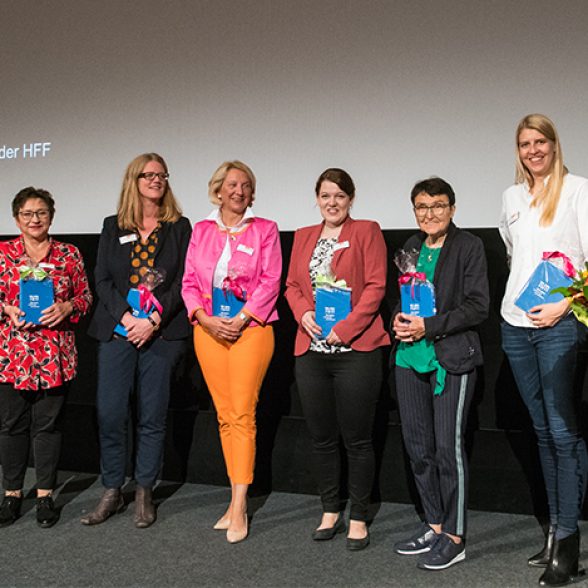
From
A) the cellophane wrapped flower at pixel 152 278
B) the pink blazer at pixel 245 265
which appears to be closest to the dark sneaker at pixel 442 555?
the pink blazer at pixel 245 265

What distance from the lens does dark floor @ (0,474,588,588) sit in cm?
276

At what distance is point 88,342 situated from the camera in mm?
4289

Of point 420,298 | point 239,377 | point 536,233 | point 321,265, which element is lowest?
point 239,377

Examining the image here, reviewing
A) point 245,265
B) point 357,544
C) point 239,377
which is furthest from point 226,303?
point 357,544

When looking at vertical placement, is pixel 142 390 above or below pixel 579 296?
below

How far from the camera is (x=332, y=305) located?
2971 millimetres

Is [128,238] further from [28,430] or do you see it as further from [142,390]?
[28,430]

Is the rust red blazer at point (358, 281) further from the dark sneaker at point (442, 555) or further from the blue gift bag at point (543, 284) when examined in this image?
the dark sneaker at point (442, 555)

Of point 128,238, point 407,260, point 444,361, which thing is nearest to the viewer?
point 444,361

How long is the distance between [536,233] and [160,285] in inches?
66.6

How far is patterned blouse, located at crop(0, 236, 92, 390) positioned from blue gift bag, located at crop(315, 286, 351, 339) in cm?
124

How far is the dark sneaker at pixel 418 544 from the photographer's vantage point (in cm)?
297

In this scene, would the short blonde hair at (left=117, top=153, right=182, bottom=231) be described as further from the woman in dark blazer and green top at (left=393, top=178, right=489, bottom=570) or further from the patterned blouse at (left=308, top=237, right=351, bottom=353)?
the woman in dark blazer and green top at (left=393, top=178, right=489, bottom=570)

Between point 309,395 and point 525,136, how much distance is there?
137cm
